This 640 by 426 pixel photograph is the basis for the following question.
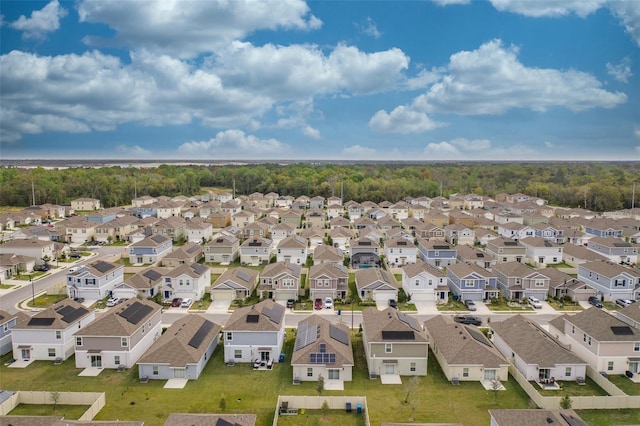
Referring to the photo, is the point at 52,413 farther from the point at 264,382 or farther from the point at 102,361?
the point at 264,382

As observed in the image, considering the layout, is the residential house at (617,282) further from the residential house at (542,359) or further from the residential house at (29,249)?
the residential house at (29,249)

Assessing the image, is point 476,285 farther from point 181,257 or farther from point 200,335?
point 181,257

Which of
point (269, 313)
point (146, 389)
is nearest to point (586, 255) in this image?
point (269, 313)

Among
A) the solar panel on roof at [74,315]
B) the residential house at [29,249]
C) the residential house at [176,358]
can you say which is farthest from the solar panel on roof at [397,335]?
the residential house at [29,249]

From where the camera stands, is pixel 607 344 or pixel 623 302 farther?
pixel 623 302

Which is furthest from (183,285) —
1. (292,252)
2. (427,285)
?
(427,285)

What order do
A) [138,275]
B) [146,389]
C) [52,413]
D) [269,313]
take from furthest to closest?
[138,275], [269,313], [146,389], [52,413]
